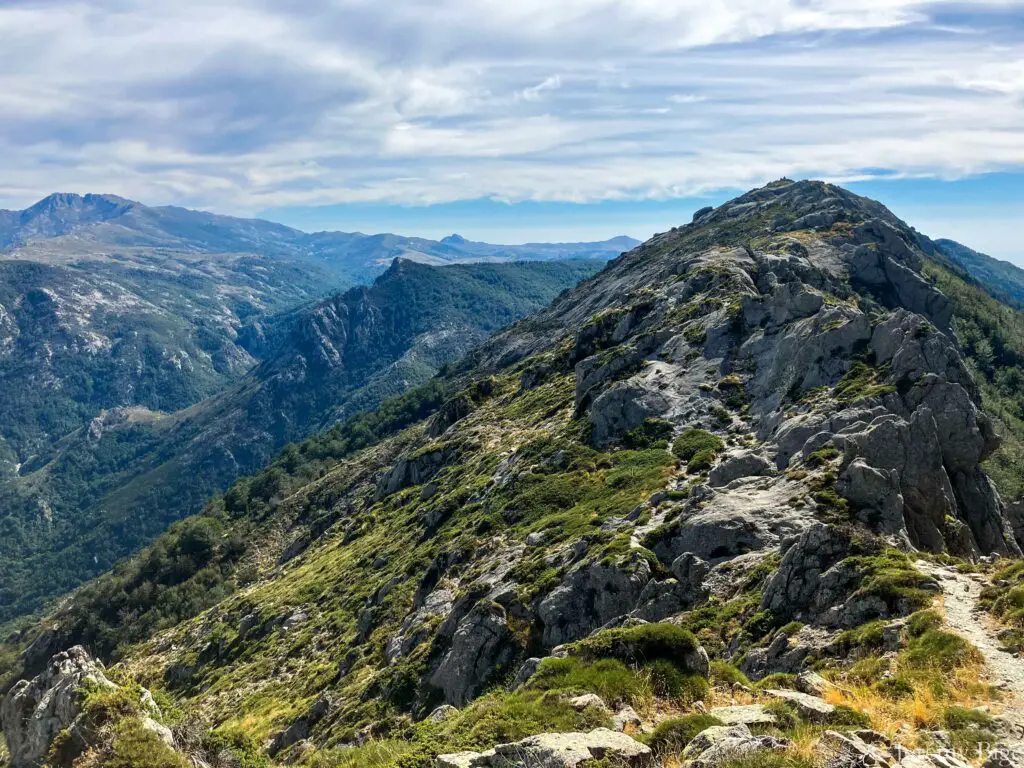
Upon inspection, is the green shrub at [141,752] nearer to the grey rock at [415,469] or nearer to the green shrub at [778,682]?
the green shrub at [778,682]

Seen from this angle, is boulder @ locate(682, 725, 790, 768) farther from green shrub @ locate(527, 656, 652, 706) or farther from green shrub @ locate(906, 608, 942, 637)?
green shrub @ locate(906, 608, 942, 637)

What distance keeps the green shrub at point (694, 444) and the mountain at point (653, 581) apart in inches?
15.6

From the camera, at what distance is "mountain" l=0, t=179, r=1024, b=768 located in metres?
19.7

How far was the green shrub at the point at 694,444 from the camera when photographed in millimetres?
61906

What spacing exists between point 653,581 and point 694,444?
93.5ft

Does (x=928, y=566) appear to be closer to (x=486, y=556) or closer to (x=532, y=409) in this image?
(x=486, y=556)

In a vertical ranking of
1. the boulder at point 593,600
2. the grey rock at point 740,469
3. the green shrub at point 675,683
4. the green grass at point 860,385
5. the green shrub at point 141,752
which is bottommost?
the boulder at point 593,600

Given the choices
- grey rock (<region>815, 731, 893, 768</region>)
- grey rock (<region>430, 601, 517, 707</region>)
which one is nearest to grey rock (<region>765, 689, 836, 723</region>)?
grey rock (<region>815, 731, 893, 768</region>)

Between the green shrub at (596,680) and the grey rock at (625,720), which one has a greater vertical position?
the grey rock at (625,720)

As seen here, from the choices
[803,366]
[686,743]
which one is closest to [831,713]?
[686,743]

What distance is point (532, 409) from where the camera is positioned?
110m

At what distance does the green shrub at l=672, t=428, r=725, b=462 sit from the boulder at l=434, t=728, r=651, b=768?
45982 millimetres

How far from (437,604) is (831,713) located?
4307 cm

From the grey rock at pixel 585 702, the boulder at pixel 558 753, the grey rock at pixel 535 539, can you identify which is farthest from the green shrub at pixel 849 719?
the grey rock at pixel 535 539
